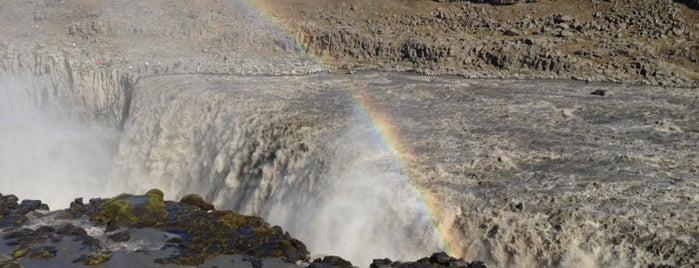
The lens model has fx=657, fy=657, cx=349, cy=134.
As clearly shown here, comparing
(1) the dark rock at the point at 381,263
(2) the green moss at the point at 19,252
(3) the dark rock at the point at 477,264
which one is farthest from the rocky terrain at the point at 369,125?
(3) the dark rock at the point at 477,264

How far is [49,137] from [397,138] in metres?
19.6

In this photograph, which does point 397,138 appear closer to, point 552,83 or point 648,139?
point 648,139

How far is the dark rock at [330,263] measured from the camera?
1373cm

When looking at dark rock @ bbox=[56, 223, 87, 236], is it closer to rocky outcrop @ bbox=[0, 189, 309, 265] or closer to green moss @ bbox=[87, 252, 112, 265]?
rocky outcrop @ bbox=[0, 189, 309, 265]

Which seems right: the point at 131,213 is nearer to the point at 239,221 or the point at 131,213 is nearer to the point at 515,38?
the point at 239,221

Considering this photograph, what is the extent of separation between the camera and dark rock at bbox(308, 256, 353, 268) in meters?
13.7

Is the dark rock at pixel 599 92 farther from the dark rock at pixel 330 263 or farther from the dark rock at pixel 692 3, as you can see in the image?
the dark rock at pixel 330 263

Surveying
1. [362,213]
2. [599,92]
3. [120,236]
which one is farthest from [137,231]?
[599,92]

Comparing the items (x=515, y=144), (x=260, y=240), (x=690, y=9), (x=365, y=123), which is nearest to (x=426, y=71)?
(x=365, y=123)

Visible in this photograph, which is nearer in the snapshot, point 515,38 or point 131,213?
point 131,213

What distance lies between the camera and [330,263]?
45.4 feet

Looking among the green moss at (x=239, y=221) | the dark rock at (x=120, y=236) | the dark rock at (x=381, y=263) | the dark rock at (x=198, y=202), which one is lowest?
the dark rock at (x=120, y=236)

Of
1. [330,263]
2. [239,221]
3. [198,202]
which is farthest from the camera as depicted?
[198,202]

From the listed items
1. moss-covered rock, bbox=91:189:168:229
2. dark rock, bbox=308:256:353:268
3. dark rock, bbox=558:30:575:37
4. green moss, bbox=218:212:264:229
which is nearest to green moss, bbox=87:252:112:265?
moss-covered rock, bbox=91:189:168:229
